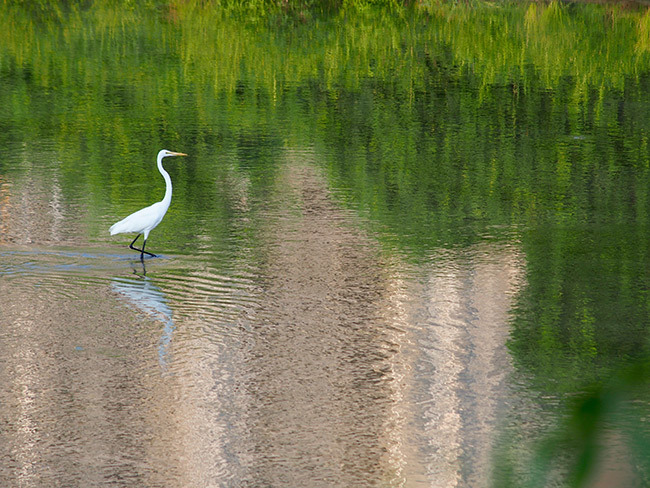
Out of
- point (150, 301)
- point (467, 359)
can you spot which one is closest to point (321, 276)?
point (150, 301)

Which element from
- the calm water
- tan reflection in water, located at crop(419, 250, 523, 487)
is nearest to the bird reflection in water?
the calm water

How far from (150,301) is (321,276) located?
131cm

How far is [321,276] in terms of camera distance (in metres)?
8.16

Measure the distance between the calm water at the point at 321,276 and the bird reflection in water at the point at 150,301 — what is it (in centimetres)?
3

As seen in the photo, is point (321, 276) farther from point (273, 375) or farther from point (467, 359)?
point (273, 375)

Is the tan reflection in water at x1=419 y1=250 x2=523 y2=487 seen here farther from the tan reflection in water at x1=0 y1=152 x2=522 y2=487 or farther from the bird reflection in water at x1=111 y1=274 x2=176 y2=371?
the bird reflection in water at x1=111 y1=274 x2=176 y2=371

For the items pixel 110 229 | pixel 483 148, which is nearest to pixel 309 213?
pixel 110 229

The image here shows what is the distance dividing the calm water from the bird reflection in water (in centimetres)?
3

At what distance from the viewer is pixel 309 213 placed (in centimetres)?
1003

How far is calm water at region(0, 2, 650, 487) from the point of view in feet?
17.1

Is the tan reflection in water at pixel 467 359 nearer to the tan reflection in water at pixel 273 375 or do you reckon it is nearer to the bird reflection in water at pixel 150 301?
the tan reflection in water at pixel 273 375

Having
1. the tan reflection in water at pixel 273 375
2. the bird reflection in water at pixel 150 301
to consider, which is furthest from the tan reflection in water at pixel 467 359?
Answer: the bird reflection in water at pixel 150 301

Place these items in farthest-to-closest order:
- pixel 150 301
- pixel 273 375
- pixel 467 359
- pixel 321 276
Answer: pixel 321 276, pixel 150 301, pixel 467 359, pixel 273 375

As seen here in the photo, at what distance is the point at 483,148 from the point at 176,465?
8.66 metres
